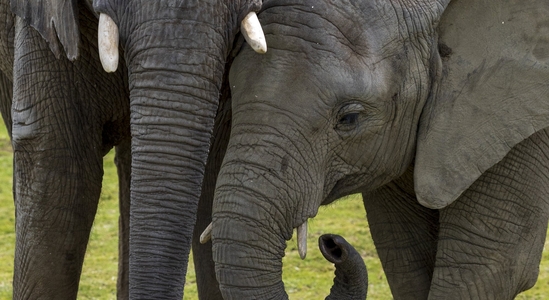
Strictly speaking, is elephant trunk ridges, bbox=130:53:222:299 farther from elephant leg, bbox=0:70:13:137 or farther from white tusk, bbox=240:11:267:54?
elephant leg, bbox=0:70:13:137

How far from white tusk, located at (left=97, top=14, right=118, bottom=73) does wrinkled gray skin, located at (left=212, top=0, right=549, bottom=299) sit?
455 millimetres

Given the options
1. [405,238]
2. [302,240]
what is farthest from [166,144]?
[405,238]

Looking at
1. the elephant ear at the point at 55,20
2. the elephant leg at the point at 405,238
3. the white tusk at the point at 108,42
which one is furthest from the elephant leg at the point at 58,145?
the elephant leg at the point at 405,238

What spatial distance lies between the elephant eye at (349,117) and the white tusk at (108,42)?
2.62ft

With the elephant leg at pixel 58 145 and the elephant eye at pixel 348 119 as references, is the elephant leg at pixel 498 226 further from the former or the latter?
the elephant leg at pixel 58 145

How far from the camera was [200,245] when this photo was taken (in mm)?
6410

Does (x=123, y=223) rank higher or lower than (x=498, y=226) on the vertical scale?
higher

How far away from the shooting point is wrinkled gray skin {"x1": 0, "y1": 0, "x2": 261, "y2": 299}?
191 inches

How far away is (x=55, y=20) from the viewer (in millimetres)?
5324

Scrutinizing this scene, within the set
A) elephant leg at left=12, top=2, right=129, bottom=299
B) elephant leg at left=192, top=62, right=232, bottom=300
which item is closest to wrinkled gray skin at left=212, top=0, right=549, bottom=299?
elephant leg at left=192, top=62, right=232, bottom=300

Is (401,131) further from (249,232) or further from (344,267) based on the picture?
(249,232)

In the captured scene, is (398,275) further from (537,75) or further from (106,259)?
(106,259)

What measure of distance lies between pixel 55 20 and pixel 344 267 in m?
1.37

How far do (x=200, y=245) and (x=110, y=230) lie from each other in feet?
11.4
